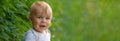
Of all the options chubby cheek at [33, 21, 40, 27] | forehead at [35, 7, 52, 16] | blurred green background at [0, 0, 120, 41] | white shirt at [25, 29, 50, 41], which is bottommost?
blurred green background at [0, 0, 120, 41]

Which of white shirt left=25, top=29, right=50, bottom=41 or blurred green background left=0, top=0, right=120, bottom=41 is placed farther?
blurred green background left=0, top=0, right=120, bottom=41

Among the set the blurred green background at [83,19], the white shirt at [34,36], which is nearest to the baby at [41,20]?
the white shirt at [34,36]

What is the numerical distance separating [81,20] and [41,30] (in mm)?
6724

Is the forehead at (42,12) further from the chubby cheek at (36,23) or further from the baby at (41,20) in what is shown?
the chubby cheek at (36,23)

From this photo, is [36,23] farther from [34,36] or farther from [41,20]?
[34,36]

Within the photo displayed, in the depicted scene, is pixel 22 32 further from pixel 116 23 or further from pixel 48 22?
pixel 116 23

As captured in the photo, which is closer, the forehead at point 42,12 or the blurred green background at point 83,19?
the forehead at point 42,12

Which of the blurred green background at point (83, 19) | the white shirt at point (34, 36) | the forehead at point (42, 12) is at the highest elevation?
the forehead at point (42, 12)

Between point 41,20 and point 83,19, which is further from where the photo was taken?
point 83,19

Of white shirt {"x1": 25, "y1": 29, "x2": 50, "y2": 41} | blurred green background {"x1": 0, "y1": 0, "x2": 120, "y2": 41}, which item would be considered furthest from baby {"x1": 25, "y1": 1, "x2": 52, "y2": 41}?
blurred green background {"x1": 0, "y1": 0, "x2": 120, "y2": 41}

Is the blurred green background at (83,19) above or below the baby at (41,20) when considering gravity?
below

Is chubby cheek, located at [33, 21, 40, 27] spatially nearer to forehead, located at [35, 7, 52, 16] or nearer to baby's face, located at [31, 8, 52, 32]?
baby's face, located at [31, 8, 52, 32]

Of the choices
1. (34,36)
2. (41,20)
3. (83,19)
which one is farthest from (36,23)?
(83,19)

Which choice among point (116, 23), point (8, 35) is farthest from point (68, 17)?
point (8, 35)
